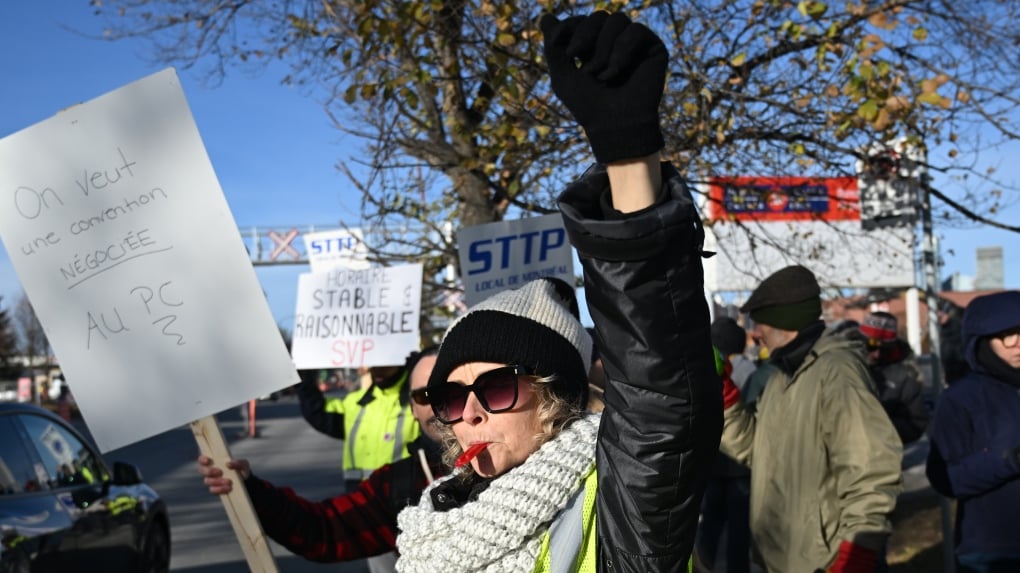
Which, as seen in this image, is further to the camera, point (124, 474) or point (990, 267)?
point (990, 267)

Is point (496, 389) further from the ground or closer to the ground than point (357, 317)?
further from the ground

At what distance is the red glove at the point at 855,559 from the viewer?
367 cm

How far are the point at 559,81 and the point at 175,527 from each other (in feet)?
36.4

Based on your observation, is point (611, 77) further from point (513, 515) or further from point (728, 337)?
point (728, 337)

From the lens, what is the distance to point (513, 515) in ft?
6.21

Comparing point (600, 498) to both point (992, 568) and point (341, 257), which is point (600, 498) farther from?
point (341, 257)

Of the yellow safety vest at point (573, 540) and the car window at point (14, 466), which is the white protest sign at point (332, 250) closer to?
the car window at point (14, 466)

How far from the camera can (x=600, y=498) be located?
5.55ft

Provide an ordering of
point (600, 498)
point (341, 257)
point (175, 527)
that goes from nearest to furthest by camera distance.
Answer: point (600, 498) → point (341, 257) → point (175, 527)

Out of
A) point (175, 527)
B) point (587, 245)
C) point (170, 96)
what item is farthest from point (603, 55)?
point (175, 527)

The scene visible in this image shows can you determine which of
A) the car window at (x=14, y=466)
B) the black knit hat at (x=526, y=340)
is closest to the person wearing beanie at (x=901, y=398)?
the car window at (x=14, y=466)

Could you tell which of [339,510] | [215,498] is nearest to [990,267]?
[215,498]

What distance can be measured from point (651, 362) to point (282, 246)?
37.9 meters

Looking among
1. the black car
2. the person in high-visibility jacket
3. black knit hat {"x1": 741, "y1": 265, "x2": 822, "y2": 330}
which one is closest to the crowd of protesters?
black knit hat {"x1": 741, "y1": 265, "x2": 822, "y2": 330}
